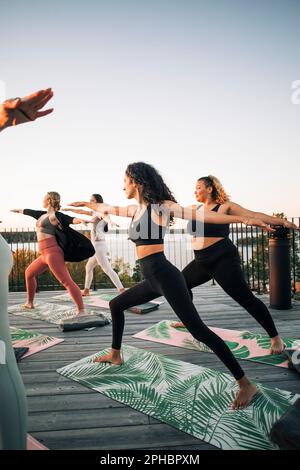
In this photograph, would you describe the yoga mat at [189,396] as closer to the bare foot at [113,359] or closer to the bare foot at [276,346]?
the bare foot at [113,359]

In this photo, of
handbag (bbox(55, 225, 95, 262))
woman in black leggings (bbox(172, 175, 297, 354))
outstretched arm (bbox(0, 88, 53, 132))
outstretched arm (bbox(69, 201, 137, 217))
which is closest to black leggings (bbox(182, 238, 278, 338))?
woman in black leggings (bbox(172, 175, 297, 354))

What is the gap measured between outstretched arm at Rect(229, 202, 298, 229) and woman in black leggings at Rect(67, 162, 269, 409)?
38 cm

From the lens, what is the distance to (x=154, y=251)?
221 cm

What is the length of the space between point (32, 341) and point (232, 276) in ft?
8.21

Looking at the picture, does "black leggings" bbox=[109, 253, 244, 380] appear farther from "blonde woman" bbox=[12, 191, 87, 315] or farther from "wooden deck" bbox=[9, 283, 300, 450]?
"blonde woman" bbox=[12, 191, 87, 315]

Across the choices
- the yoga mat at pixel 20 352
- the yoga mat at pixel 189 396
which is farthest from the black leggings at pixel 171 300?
the yoga mat at pixel 20 352

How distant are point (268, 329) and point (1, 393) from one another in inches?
99.6

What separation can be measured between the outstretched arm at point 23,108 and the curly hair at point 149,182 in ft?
4.16

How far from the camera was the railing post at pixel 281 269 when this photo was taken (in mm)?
4645

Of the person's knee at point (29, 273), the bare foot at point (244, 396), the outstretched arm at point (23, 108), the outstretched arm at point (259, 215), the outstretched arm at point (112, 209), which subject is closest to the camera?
the outstretched arm at point (23, 108)

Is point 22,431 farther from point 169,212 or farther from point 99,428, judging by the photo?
point 169,212

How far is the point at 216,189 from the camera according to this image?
314 centimetres

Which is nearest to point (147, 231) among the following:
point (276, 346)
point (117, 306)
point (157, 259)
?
point (157, 259)
